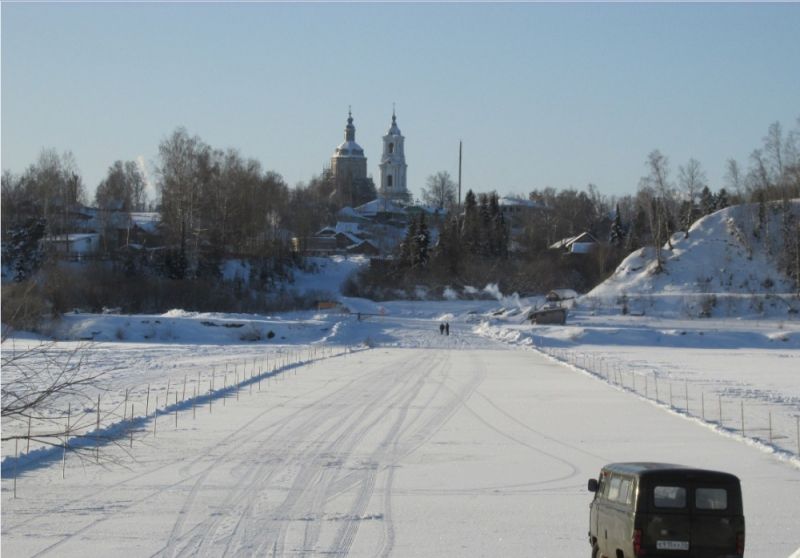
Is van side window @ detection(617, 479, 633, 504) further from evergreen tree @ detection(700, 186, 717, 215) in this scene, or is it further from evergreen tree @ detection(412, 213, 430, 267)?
evergreen tree @ detection(700, 186, 717, 215)

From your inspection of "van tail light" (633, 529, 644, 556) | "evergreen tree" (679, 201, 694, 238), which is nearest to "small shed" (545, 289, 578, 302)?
"evergreen tree" (679, 201, 694, 238)

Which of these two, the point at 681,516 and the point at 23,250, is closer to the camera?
the point at 681,516

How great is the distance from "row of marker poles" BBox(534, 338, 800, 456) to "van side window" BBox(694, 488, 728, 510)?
11.2 metres

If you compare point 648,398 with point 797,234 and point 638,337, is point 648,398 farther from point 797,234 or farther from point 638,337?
point 797,234

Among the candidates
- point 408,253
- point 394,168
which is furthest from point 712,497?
point 394,168

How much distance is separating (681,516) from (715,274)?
79268 millimetres

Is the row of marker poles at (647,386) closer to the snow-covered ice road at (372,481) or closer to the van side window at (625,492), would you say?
the snow-covered ice road at (372,481)

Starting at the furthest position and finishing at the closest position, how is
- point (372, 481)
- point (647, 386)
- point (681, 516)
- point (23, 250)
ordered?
point (23, 250)
point (647, 386)
point (372, 481)
point (681, 516)

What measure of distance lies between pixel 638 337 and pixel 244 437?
4584 centimetres

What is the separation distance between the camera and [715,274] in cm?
8638

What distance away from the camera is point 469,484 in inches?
703

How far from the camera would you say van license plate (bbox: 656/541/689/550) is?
10.6 m

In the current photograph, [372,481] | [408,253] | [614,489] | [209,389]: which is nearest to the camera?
[614,489]

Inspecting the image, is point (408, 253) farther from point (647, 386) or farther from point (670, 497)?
point (670, 497)
